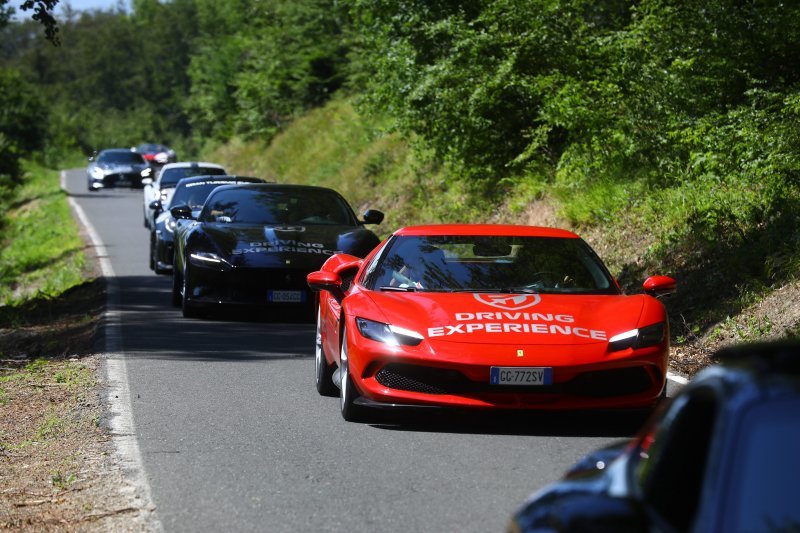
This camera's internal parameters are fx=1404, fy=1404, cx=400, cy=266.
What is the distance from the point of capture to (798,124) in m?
13.5

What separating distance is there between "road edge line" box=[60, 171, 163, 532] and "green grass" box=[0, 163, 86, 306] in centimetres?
609

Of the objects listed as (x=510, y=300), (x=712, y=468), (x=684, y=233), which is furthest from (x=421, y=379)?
(x=684, y=233)

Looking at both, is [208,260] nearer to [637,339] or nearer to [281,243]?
[281,243]

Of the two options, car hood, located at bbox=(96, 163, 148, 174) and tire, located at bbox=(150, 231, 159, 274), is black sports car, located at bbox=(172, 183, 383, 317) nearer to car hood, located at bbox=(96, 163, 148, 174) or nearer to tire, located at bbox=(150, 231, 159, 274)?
tire, located at bbox=(150, 231, 159, 274)

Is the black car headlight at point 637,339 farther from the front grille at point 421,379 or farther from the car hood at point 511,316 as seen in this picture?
the front grille at point 421,379

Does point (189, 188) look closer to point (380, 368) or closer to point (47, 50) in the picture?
point (380, 368)

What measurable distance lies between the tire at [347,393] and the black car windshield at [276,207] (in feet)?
24.3

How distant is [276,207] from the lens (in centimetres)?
1647

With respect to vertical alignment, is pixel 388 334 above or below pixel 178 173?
above

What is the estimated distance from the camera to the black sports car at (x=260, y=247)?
15.0m

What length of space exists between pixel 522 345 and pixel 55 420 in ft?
10.4

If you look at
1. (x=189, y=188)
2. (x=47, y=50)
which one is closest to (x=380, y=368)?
(x=189, y=188)

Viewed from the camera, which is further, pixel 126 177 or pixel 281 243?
pixel 126 177

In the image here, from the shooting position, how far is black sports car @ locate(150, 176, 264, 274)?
21734mm
